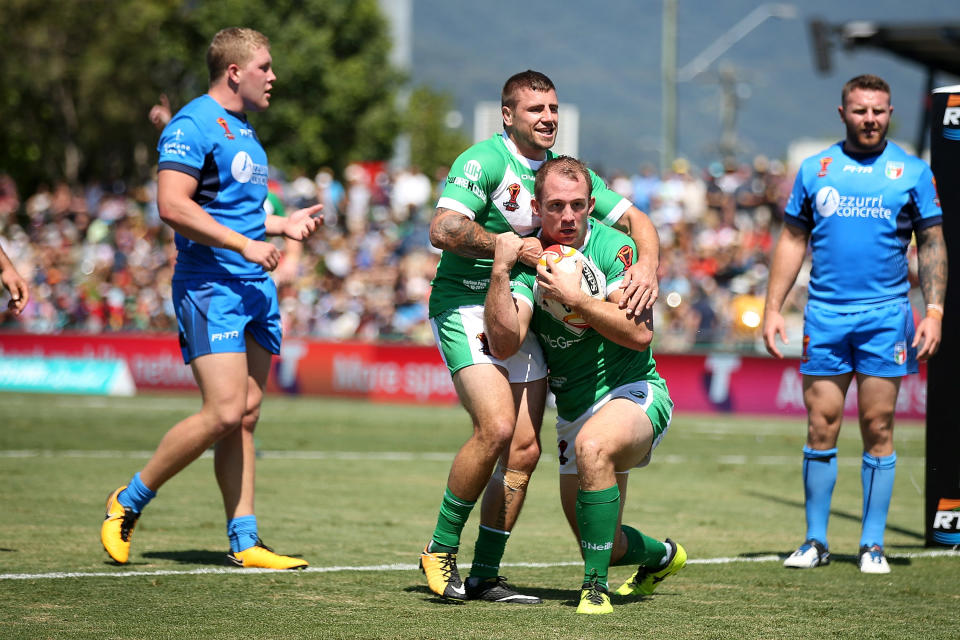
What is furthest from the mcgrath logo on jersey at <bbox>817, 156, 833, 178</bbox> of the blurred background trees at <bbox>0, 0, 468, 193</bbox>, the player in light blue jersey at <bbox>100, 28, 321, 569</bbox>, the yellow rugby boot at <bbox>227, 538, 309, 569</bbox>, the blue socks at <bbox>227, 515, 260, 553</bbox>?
the blurred background trees at <bbox>0, 0, 468, 193</bbox>

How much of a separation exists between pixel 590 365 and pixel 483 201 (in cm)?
88

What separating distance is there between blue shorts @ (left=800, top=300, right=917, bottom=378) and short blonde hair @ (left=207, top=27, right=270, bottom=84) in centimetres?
340

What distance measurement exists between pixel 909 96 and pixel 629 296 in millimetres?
140224

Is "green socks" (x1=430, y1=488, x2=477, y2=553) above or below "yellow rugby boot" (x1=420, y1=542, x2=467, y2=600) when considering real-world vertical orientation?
above

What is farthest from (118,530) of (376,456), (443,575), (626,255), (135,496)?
(376,456)

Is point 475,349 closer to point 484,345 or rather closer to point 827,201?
point 484,345

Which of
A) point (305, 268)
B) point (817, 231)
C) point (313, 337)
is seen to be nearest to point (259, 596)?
point (817, 231)

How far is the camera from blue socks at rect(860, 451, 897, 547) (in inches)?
258

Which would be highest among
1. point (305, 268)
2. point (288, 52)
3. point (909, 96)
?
point (909, 96)

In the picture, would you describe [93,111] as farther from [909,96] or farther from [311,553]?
[909,96]

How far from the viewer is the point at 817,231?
6.78 m

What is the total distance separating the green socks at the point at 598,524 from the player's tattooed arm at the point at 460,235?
1151mm

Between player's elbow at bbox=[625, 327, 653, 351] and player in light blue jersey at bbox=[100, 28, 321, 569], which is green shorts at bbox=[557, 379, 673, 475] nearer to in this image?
player's elbow at bbox=[625, 327, 653, 351]

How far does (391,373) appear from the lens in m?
19.9
